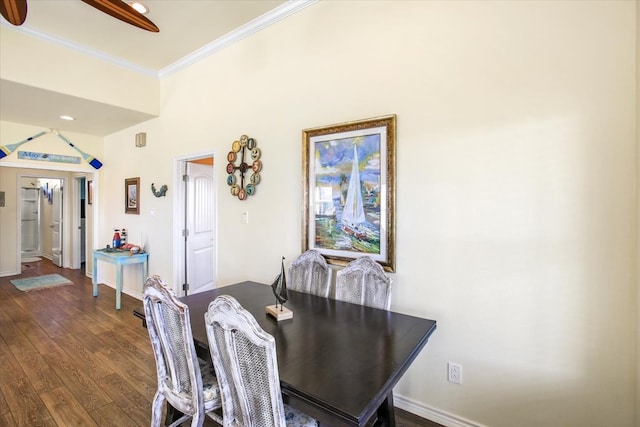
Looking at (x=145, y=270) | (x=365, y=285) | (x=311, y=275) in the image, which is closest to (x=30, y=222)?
(x=145, y=270)

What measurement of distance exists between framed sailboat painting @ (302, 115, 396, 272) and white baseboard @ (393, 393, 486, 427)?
3.00ft

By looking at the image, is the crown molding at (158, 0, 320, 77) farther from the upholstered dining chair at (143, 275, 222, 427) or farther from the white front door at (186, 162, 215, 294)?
the upholstered dining chair at (143, 275, 222, 427)

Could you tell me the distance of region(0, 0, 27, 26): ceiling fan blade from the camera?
1.81 m

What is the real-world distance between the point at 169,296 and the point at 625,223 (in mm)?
2162

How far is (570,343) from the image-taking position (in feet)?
5.26

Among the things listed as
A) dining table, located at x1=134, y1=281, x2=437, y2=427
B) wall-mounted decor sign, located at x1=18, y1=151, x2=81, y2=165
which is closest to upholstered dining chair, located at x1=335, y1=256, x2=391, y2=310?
dining table, located at x1=134, y1=281, x2=437, y2=427

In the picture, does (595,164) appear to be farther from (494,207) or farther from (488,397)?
(488,397)

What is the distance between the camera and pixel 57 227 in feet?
23.1

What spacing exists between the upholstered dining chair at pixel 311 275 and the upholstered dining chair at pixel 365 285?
0.60 ft

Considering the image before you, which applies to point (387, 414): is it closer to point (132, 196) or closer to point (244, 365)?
point (244, 365)

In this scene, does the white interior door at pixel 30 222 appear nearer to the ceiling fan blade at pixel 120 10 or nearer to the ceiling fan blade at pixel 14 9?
the ceiling fan blade at pixel 14 9

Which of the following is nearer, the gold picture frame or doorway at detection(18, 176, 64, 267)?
the gold picture frame

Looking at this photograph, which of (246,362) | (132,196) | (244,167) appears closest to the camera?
Answer: (246,362)

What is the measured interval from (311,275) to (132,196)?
363 cm
